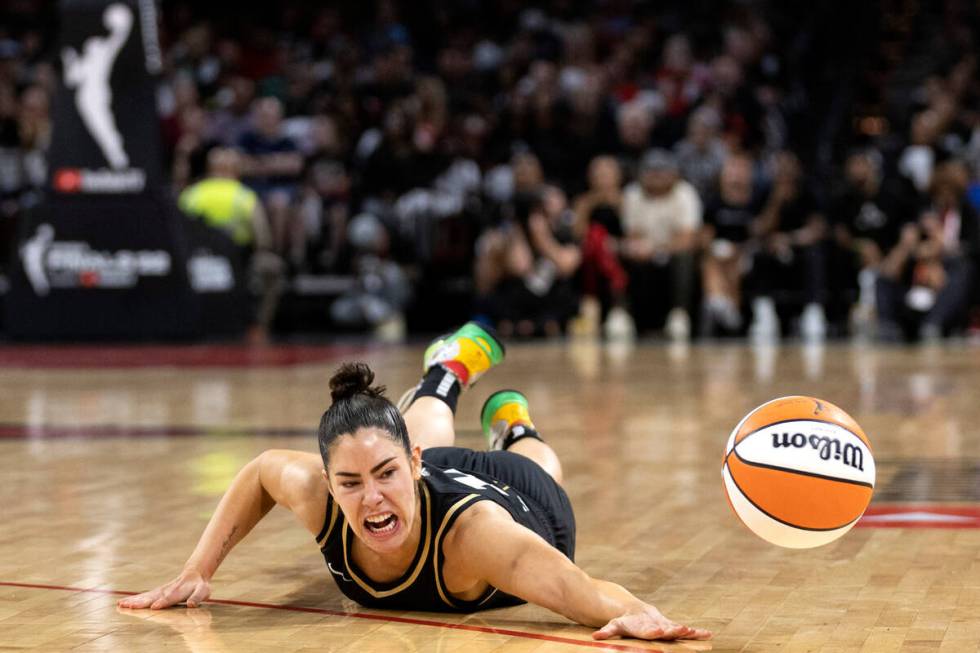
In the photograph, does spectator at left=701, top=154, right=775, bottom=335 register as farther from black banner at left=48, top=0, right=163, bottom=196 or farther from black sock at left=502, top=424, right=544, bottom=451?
black sock at left=502, top=424, right=544, bottom=451

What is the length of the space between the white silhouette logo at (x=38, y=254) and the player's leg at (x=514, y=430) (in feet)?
34.6

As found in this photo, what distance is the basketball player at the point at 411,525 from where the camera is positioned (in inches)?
167

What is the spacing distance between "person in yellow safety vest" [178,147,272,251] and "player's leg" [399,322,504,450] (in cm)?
1093

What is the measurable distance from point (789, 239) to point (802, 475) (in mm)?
12830

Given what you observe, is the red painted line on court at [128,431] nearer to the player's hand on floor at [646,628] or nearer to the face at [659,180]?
the player's hand on floor at [646,628]

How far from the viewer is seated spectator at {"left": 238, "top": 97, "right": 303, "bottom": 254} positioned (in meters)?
18.9

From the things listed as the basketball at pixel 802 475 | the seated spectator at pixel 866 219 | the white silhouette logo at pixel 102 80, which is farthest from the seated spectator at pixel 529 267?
the basketball at pixel 802 475

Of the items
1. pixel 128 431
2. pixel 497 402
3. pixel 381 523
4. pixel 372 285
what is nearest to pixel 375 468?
pixel 381 523

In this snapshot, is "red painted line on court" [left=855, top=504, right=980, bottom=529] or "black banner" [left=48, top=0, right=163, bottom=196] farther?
"black banner" [left=48, top=0, right=163, bottom=196]

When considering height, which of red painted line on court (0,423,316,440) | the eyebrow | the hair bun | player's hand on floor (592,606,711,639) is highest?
the hair bun

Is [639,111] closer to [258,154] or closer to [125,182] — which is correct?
[258,154]

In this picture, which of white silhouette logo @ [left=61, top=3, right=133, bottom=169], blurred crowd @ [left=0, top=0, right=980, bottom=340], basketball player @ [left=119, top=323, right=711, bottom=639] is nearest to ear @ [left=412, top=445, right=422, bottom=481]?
basketball player @ [left=119, top=323, right=711, bottom=639]

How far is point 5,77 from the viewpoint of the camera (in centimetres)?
2147

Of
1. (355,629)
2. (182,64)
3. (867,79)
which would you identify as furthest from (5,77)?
(355,629)
